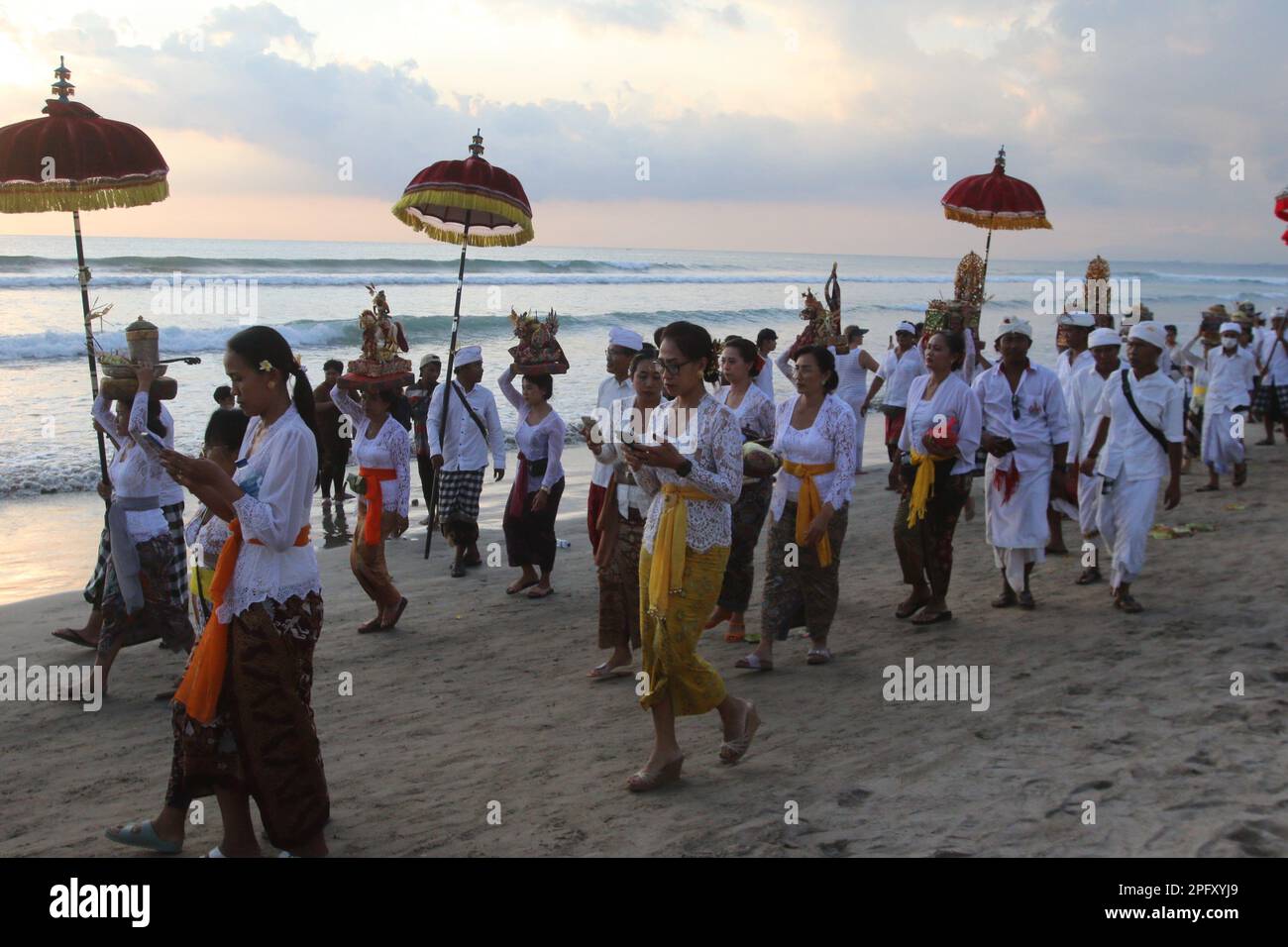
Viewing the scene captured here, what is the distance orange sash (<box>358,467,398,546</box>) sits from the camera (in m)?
8.25

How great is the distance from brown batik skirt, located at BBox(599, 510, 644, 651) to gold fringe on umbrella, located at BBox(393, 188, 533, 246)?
319cm

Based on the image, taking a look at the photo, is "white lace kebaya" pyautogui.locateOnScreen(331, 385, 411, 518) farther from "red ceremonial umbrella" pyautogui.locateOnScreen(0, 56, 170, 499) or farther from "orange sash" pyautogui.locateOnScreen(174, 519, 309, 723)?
"orange sash" pyautogui.locateOnScreen(174, 519, 309, 723)

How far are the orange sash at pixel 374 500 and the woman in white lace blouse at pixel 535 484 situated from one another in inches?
47.5

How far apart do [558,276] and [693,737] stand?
47096 millimetres

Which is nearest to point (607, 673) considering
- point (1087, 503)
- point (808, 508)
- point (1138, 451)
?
point (808, 508)

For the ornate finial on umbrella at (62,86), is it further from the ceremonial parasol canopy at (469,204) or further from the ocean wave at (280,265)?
the ocean wave at (280,265)

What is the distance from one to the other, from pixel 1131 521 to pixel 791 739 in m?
3.44

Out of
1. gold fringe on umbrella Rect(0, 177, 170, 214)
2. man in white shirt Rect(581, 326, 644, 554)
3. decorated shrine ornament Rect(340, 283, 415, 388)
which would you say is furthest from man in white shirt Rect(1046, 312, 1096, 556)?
gold fringe on umbrella Rect(0, 177, 170, 214)

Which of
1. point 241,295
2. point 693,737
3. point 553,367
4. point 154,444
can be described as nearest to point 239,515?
point 154,444

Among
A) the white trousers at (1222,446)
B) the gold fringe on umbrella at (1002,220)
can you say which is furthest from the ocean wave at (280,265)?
the white trousers at (1222,446)

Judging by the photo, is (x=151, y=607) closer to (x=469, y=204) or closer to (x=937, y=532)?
(x=469, y=204)

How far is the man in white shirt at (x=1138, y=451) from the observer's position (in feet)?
26.0
